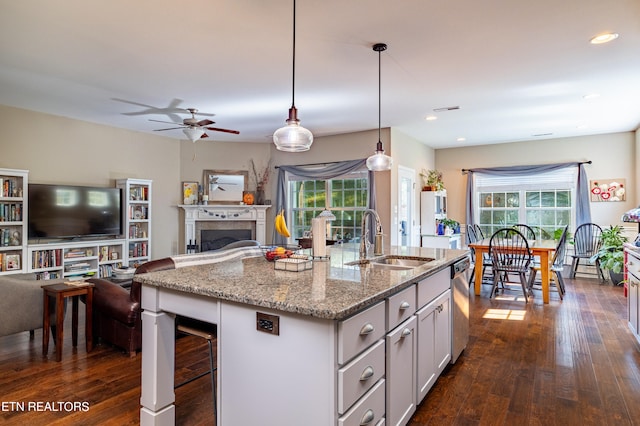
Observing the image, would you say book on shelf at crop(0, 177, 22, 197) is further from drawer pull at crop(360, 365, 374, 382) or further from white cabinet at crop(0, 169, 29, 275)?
drawer pull at crop(360, 365, 374, 382)

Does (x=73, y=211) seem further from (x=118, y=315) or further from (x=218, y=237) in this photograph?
(x=118, y=315)

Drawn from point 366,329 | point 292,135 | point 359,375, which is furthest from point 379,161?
point 359,375

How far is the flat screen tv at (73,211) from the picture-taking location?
512 cm

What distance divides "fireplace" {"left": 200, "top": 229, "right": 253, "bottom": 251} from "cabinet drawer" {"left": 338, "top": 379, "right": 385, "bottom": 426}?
580 centimetres

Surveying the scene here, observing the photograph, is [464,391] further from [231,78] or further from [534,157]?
[534,157]

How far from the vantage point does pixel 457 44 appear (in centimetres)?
310

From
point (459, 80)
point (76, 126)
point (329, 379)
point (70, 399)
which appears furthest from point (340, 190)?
point (329, 379)

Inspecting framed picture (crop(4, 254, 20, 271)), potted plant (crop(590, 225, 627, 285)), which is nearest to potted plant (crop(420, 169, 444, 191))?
potted plant (crop(590, 225, 627, 285))

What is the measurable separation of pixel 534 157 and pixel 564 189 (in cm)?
81

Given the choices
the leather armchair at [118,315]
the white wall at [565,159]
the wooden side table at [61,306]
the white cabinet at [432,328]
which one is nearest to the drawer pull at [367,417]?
the white cabinet at [432,328]

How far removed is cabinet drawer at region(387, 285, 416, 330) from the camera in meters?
1.82

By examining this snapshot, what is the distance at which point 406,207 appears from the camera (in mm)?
6797

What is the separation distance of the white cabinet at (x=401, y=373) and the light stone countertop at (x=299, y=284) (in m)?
0.25

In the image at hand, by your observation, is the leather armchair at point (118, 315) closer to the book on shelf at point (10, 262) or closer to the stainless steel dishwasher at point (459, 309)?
the book on shelf at point (10, 262)
